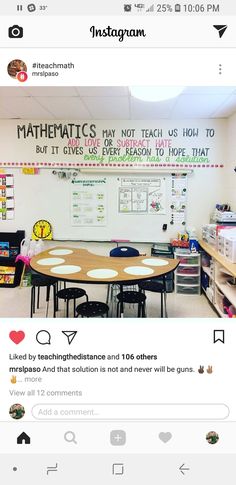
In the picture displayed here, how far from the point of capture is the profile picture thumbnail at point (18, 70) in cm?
58

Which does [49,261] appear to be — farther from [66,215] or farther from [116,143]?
[116,143]

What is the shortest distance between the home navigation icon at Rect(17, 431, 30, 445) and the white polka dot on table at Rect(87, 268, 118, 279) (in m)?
1.30

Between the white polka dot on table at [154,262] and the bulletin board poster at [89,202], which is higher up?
the bulletin board poster at [89,202]

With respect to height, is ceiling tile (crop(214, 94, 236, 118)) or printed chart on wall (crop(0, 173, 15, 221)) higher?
ceiling tile (crop(214, 94, 236, 118))

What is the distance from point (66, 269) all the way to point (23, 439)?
1490mm

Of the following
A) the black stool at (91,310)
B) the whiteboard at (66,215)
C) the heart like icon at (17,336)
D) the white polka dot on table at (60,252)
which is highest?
the whiteboard at (66,215)

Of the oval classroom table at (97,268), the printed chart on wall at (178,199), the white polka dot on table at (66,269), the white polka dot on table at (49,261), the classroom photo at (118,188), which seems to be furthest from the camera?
the printed chart on wall at (178,199)

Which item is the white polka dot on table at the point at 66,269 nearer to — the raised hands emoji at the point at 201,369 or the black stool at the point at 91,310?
the black stool at the point at 91,310

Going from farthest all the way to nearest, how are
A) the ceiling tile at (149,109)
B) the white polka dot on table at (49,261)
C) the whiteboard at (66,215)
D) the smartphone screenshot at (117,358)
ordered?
the whiteboard at (66,215) < the ceiling tile at (149,109) < the white polka dot on table at (49,261) < the smartphone screenshot at (117,358)

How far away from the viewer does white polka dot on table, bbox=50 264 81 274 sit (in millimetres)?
1944

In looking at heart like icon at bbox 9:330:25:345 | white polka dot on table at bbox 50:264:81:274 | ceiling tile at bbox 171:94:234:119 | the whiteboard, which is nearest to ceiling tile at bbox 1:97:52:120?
the whiteboard

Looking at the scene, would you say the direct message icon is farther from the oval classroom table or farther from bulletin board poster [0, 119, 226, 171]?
bulletin board poster [0, 119, 226, 171]

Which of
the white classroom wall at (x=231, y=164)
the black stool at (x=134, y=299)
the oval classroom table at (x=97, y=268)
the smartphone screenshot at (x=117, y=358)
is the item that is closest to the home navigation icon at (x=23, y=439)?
the smartphone screenshot at (x=117, y=358)

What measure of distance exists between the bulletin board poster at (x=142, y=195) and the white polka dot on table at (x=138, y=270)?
1650 mm
